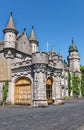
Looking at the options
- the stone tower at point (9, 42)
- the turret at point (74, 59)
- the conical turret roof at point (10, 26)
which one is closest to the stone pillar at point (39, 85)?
the stone tower at point (9, 42)

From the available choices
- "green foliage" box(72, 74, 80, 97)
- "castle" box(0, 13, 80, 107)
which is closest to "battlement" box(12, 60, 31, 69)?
"castle" box(0, 13, 80, 107)

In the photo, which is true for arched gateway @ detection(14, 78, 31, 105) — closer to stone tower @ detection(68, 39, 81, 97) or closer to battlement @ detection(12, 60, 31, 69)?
battlement @ detection(12, 60, 31, 69)

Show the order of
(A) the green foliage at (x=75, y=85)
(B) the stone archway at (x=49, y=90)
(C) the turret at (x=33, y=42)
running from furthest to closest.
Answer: (A) the green foliage at (x=75, y=85)
(C) the turret at (x=33, y=42)
(B) the stone archway at (x=49, y=90)

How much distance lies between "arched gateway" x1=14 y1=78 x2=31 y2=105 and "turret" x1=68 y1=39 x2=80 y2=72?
30.8m

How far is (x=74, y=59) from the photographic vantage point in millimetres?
57969

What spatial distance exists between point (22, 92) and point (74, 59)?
107 ft

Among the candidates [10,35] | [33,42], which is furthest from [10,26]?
[33,42]

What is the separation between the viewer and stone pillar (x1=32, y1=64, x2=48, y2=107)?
26.2m

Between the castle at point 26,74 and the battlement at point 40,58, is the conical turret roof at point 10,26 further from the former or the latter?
the battlement at point 40,58

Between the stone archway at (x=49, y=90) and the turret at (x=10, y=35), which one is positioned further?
the turret at (x=10, y=35)

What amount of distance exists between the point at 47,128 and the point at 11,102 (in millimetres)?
19727

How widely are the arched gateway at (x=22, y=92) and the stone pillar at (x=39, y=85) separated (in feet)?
5.20

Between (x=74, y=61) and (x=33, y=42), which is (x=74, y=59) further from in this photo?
(x=33, y=42)

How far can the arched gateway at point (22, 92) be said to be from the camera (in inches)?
1100
